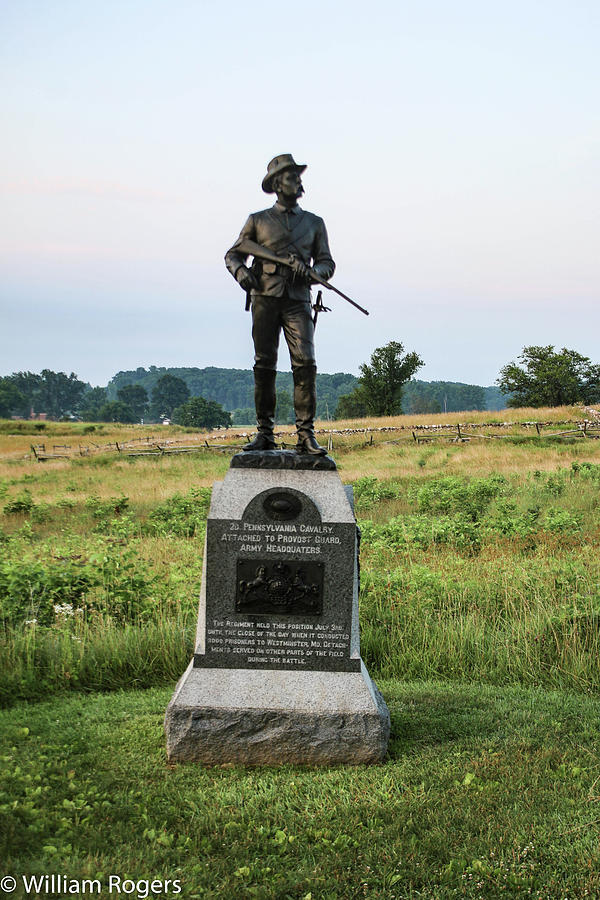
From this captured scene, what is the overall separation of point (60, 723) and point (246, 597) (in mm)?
1714

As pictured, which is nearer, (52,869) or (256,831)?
(52,869)

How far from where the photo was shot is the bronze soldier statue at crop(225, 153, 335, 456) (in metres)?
5.46

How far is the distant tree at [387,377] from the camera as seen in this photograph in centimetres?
5462

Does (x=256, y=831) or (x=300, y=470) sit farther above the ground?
(x=300, y=470)

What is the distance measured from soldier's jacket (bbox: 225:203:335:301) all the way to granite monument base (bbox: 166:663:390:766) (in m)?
3.00

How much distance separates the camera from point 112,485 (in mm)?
23328

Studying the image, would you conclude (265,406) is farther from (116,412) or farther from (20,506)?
(116,412)

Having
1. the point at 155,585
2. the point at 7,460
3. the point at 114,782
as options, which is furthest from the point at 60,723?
the point at 7,460

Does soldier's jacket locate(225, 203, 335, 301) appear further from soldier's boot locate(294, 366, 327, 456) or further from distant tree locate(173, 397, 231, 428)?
distant tree locate(173, 397, 231, 428)

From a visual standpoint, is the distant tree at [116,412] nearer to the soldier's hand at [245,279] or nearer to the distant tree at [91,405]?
the distant tree at [91,405]

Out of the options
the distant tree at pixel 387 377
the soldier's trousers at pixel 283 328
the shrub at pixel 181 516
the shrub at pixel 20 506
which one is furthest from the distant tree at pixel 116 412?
the soldier's trousers at pixel 283 328

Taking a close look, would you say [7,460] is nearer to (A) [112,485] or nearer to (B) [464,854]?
(A) [112,485]

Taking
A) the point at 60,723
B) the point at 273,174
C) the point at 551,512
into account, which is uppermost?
the point at 273,174

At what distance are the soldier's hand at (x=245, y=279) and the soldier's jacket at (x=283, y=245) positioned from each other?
1.7 inches
